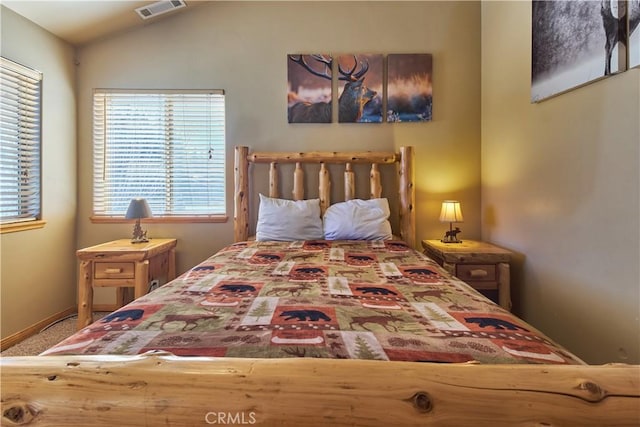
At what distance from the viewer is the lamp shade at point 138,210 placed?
2.50 meters

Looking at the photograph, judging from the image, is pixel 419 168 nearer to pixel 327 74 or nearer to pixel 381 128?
pixel 381 128

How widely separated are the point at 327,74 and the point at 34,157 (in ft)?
7.65

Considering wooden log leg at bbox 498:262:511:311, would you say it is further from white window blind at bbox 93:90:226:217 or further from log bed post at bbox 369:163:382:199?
white window blind at bbox 93:90:226:217

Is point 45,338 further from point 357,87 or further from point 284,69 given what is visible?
point 357,87

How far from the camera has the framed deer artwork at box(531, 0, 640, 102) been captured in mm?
1460

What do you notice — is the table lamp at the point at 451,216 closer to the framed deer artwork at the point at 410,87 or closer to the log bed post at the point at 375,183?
the log bed post at the point at 375,183

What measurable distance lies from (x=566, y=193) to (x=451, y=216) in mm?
800

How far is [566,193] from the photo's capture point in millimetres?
1806

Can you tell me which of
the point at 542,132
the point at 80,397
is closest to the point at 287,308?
the point at 80,397

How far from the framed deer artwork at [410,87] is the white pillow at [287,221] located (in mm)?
1139

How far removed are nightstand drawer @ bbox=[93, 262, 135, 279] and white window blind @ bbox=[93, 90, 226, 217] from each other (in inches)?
24.7

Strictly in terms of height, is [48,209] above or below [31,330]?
above

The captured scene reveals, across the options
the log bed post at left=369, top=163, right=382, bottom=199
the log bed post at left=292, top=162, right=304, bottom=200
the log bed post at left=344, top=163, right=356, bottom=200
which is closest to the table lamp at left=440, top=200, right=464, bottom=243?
the log bed post at left=369, top=163, right=382, bottom=199

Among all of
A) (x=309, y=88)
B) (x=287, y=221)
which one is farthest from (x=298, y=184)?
(x=309, y=88)
